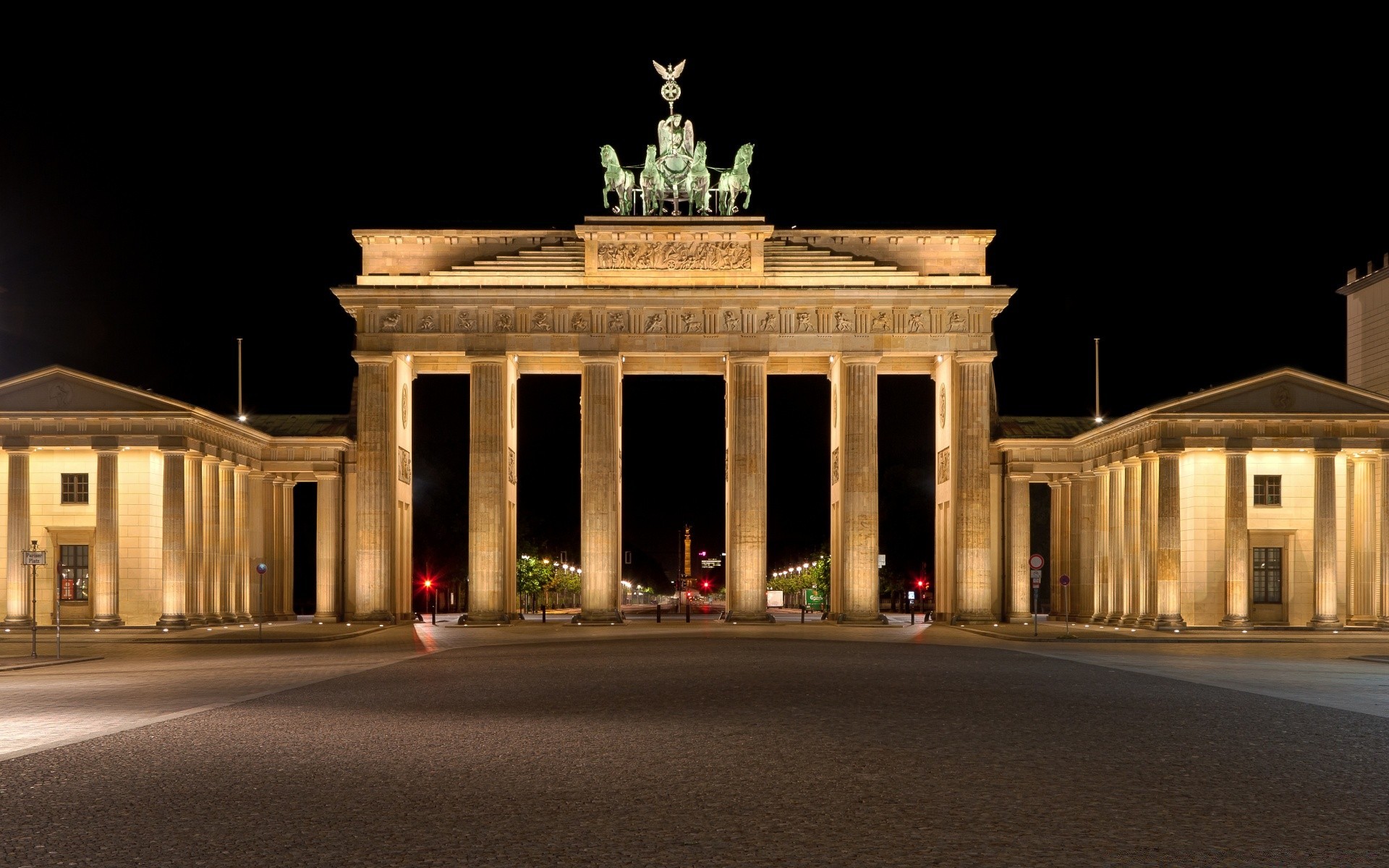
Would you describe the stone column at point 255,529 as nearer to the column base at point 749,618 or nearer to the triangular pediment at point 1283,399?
the column base at point 749,618

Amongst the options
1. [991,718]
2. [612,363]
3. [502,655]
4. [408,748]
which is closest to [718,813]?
[408,748]

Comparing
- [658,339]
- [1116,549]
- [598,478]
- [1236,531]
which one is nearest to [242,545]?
[598,478]

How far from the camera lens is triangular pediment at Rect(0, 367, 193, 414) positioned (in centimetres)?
5553

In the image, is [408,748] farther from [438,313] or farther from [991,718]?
[438,313]

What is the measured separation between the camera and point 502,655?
3769 cm

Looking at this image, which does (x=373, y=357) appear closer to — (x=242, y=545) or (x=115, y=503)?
(x=242, y=545)

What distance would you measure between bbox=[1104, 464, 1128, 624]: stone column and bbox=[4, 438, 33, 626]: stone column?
45002 mm

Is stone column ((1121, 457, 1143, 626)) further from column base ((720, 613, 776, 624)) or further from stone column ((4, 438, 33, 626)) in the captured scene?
stone column ((4, 438, 33, 626))

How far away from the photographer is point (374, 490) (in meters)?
64.7

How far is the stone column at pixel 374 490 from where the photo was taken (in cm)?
6419

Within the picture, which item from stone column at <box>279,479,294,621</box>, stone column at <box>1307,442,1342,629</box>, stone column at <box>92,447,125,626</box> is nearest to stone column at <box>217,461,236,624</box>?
stone column at <box>92,447,125,626</box>

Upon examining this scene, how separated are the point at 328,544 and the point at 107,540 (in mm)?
12997

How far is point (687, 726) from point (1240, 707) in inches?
353

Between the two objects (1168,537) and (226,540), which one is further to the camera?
(226,540)
